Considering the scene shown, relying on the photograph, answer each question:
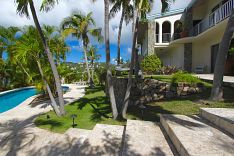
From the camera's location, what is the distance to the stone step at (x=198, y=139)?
2.87 metres

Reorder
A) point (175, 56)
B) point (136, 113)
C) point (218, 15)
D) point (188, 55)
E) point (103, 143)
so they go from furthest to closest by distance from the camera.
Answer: point (175, 56) → point (188, 55) → point (218, 15) → point (136, 113) → point (103, 143)

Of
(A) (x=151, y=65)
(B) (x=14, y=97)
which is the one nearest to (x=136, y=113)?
(A) (x=151, y=65)

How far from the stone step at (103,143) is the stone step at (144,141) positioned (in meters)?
0.42

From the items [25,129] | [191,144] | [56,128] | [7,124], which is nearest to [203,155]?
[191,144]

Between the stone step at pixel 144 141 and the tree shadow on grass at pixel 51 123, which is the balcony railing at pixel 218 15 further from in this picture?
the tree shadow on grass at pixel 51 123

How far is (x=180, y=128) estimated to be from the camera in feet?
12.8

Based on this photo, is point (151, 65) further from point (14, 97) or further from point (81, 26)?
point (14, 97)

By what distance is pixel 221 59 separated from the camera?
6688mm

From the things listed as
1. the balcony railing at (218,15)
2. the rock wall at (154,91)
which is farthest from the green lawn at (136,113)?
the balcony railing at (218,15)

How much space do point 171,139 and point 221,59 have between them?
4.30m

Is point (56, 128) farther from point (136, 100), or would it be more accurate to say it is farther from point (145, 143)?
point (136, 100)

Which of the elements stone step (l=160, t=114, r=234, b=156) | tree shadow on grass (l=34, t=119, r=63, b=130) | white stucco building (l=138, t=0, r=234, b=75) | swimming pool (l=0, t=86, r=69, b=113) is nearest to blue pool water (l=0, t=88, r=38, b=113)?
swimming pool (l=0, t=86, r=69, b=113)

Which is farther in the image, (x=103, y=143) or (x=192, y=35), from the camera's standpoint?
(x=192, y=35)

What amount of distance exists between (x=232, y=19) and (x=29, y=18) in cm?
768
